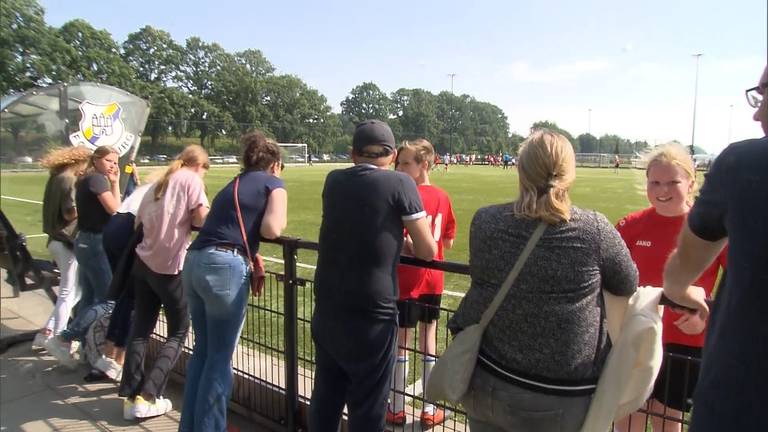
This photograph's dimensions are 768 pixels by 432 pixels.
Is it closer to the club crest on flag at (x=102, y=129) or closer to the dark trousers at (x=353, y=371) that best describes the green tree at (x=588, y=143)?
the club crest on flag at (x=102, y=129)

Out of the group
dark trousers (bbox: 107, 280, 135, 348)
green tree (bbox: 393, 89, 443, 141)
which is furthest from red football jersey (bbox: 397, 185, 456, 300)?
green tree (bbox: 393, 89, 443, 141)

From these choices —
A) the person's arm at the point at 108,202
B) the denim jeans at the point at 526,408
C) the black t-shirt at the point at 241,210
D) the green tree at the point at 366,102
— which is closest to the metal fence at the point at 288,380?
the black t-shirt at the point at 241,210

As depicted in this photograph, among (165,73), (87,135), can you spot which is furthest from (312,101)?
(87,135)

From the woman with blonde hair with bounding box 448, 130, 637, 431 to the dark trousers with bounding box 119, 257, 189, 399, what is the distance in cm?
246

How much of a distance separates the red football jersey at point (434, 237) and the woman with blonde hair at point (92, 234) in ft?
8.35

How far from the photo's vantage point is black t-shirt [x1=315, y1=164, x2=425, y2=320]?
233cm

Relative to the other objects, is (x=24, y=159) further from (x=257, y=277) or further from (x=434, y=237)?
(x=434, y=237)

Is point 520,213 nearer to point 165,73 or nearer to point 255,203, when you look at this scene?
point 255,203

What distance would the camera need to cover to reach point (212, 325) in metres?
3.01

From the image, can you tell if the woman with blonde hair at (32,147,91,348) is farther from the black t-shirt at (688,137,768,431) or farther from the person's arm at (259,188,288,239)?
the black t-shirt at (688,137,768,431)

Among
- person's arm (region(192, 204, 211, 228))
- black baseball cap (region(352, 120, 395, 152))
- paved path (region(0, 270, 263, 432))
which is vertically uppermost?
black baseball cap (region(352, 120, 395, 152))

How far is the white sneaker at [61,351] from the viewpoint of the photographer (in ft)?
14.6

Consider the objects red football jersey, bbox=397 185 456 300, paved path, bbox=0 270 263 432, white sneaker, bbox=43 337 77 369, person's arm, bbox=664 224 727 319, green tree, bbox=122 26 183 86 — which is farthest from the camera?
green tree, bbox=122 26 183 86

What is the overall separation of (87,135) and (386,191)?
520cm
